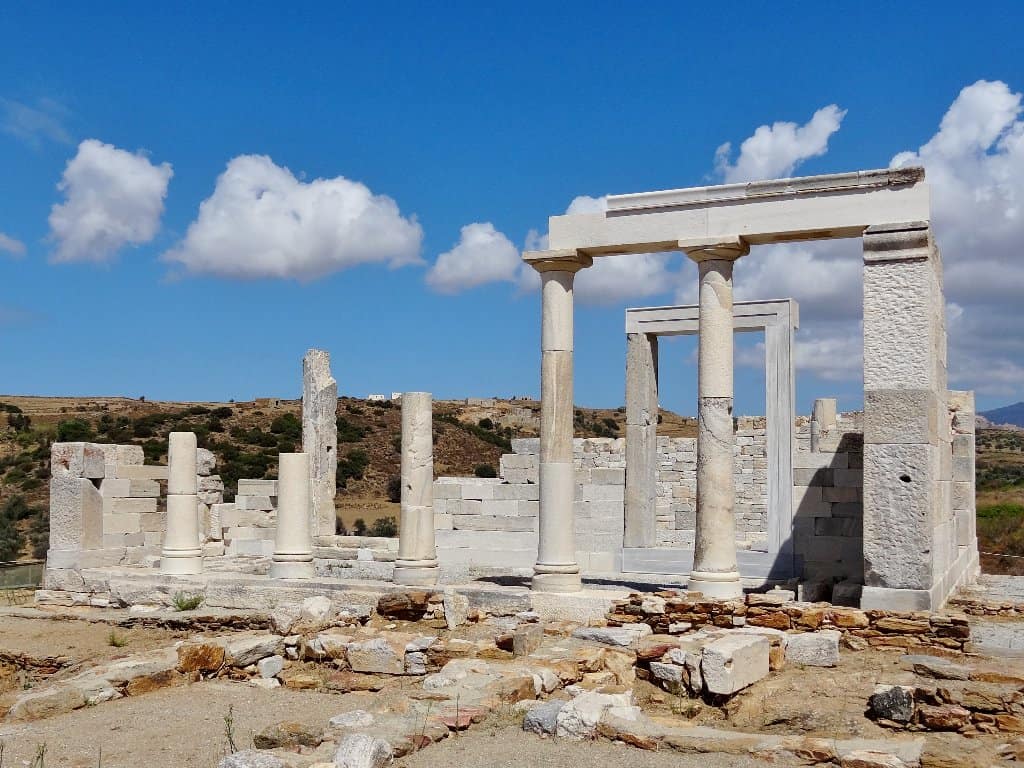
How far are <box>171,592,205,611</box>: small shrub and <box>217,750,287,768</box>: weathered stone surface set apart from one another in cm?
914

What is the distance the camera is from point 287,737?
8.64 m

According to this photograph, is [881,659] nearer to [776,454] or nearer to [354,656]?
[354,656]

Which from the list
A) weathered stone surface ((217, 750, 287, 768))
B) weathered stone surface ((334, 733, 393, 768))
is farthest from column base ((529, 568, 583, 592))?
weathered stone surface ((217, 750, 287, 768))

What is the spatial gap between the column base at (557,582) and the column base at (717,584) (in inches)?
63.0

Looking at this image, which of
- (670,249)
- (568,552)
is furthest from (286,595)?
(670,249)

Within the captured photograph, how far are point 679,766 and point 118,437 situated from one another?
43169 millimetres

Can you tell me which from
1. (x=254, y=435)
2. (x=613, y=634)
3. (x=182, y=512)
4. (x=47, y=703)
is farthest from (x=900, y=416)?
(x=254, y=435)

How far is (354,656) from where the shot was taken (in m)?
11.7

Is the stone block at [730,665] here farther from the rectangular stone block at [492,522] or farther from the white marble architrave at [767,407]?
the rectangular stone block at [492,522]

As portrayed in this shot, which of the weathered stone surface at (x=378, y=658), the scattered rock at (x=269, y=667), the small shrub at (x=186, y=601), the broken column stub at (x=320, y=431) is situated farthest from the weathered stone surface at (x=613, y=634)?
the broken column stub at (x=320, y=431)

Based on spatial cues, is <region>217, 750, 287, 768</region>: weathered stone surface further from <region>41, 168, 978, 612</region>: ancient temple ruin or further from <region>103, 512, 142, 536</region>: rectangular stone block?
<region>103, 512, 142, 536</region>: rectangular stone block

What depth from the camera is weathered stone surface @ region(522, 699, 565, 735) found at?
28.9 feet

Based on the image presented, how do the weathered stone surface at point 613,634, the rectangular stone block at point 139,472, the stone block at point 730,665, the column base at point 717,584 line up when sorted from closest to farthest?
the stone block at point 730,665 < the weathered stone surface at point 613,634 < the column base at point 717,584 < the rectangular stone block at point 139,472

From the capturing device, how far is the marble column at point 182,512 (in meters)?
18.0
